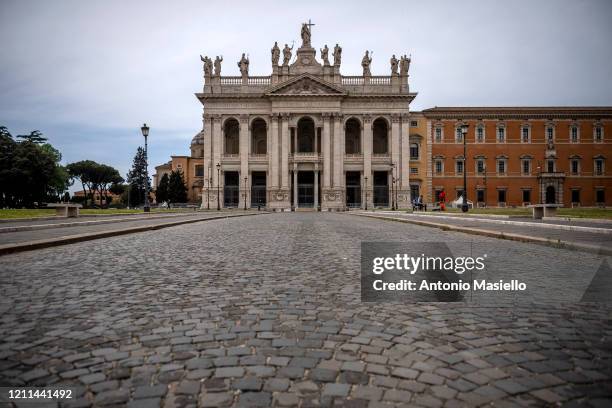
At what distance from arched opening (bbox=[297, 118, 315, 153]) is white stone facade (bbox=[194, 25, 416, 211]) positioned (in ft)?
4.76

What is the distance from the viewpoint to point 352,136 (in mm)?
59344

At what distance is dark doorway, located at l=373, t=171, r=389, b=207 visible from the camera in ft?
184

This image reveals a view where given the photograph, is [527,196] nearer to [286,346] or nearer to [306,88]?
[306,88]

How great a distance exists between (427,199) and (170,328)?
195 feet

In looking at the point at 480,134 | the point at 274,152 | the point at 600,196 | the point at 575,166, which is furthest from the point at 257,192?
the point at 600,196

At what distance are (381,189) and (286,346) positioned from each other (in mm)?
54507

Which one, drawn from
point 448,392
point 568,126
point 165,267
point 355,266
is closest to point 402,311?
point 448,392

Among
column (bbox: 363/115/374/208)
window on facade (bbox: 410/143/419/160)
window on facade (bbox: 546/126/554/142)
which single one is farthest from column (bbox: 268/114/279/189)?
window on facade (bbox: 546/126/554/142)

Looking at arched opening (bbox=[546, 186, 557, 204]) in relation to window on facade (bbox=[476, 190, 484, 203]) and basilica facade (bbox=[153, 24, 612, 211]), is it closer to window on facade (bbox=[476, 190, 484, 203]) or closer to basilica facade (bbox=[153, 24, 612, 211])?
basilica facade (bbox=[153, 24, 612, 211])

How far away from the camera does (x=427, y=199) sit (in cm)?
5966

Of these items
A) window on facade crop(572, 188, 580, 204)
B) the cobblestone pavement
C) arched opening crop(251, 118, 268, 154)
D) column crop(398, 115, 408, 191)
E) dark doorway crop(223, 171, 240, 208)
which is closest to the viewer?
the cobblestone pavement

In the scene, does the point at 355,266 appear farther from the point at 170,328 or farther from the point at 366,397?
the point at 366,397

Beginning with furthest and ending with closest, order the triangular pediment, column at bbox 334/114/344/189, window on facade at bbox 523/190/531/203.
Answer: window on facade at bbox 523/190/531/203, column at bbox 334/114/344/189, the triangular pediment

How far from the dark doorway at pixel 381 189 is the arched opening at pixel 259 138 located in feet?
53.6
